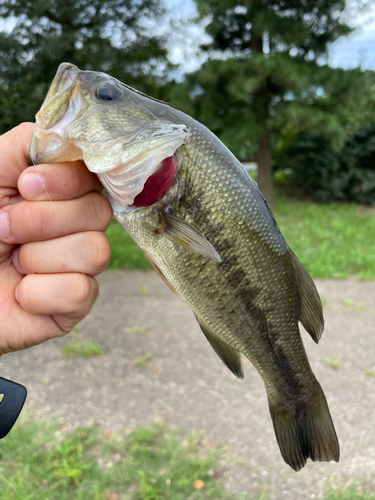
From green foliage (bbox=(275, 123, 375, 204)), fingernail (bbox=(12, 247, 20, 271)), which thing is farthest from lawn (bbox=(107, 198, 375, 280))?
fingernail (bbox=(12, 247, 20, 271))

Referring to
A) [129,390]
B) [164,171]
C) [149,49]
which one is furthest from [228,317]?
[149,49]

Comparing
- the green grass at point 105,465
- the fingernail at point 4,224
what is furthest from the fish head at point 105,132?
the green grass at point 105,465

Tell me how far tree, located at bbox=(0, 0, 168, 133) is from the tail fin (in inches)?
203

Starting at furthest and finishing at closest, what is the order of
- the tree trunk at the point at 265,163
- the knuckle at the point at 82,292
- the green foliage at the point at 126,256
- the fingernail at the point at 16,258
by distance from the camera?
the tree trunk at the point at 265,163 < the green foliage at the point at 126,256 < the fingernail at the point at 16,258 < the knuckle at the point at 82,292

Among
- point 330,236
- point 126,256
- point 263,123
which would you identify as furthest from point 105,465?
point 263,123

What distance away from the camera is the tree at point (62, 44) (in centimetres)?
581

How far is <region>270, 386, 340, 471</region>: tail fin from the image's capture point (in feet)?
5.18

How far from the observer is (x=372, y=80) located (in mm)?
9398

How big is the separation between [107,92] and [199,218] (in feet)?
1.71

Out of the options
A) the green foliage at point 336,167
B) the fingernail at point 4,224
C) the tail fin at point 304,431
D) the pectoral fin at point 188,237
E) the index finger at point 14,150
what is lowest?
the green foliage at point 336,167

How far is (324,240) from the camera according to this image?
324 inches

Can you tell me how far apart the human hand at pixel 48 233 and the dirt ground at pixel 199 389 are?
234 cm

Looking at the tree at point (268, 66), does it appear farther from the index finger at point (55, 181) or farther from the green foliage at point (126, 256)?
the index finger at point (55, 181)

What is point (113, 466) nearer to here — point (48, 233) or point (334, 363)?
point (48, 233)
